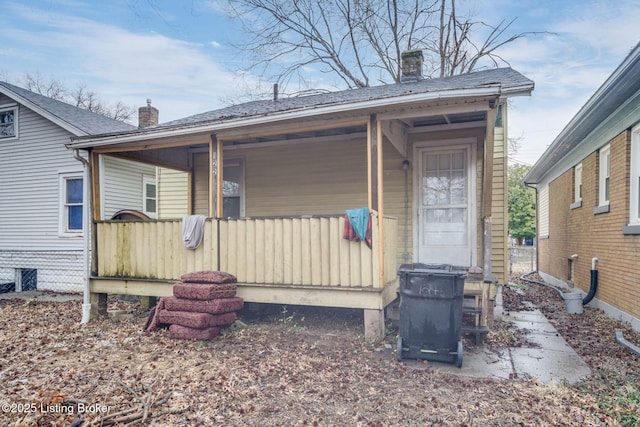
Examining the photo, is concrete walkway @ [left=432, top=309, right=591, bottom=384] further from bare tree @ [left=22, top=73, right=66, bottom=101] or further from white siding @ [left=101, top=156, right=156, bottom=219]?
bare tree @ [left=22, top=73, right=66, bottom=101]

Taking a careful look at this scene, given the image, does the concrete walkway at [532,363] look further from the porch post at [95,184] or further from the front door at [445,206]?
the porch post at [95,184]

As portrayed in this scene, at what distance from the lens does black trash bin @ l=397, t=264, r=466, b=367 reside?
425 centimetres

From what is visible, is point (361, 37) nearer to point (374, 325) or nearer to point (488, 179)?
point (488, 179)

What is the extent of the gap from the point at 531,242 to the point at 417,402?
32.7 meters

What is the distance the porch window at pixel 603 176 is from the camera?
7.23 metres

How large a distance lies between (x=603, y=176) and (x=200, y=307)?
7415 mm

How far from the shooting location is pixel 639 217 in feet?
18.7

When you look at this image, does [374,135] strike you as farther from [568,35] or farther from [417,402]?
[568,35]

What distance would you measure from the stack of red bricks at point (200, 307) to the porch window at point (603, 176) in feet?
21.7

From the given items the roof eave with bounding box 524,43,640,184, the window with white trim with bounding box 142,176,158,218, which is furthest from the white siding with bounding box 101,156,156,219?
the roof eave with bounding box 524,43,640,184

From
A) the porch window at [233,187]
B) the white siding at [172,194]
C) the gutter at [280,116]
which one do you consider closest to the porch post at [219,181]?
the gutter at [280,116]

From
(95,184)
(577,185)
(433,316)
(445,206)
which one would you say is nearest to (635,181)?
(445,206)

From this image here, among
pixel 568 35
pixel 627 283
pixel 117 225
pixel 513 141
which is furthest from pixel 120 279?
pixel 513 141

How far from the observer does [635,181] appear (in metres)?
5.80
